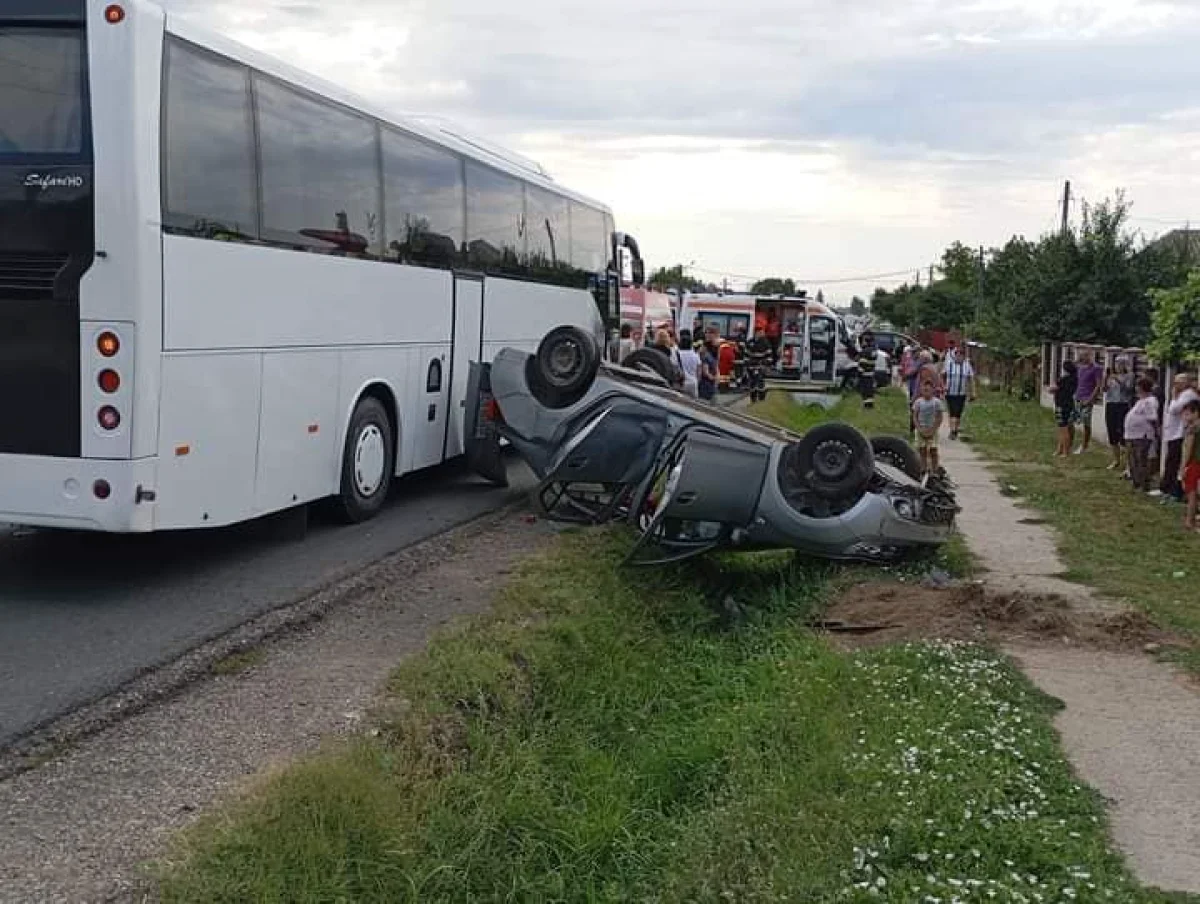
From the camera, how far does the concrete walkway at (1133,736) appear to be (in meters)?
4.96

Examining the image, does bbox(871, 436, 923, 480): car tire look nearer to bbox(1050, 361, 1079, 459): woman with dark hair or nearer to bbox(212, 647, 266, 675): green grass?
bbox(212, 647, 266, 675): green grass

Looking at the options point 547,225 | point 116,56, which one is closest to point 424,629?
point 116,56

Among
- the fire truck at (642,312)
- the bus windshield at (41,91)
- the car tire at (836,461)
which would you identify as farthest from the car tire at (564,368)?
the fire truck at (642,312)

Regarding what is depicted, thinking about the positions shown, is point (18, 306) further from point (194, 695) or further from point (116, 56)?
point (194, 695)

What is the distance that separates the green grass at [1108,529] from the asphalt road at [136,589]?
538 centimetres

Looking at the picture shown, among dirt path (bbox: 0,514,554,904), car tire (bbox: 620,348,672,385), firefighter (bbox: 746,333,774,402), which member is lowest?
dirt path (bbox: 0,514,554,904)

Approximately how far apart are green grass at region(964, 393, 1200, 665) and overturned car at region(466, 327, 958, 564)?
1.39 meters

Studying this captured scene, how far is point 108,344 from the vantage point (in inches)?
307

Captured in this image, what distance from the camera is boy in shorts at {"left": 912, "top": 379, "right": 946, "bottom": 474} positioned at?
635 inches

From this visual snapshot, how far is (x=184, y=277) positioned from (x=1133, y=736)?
19.1 feet

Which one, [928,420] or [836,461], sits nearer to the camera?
[836,461]

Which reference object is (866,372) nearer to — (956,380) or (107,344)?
(956,380)

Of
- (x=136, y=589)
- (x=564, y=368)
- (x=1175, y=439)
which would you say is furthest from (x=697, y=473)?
(x=1175, y=439)

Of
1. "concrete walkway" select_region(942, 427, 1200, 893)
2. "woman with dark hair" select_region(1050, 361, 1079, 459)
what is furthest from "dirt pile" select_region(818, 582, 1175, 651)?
"woman with dark hair" select_region(1050, 361, 1079, 459)
